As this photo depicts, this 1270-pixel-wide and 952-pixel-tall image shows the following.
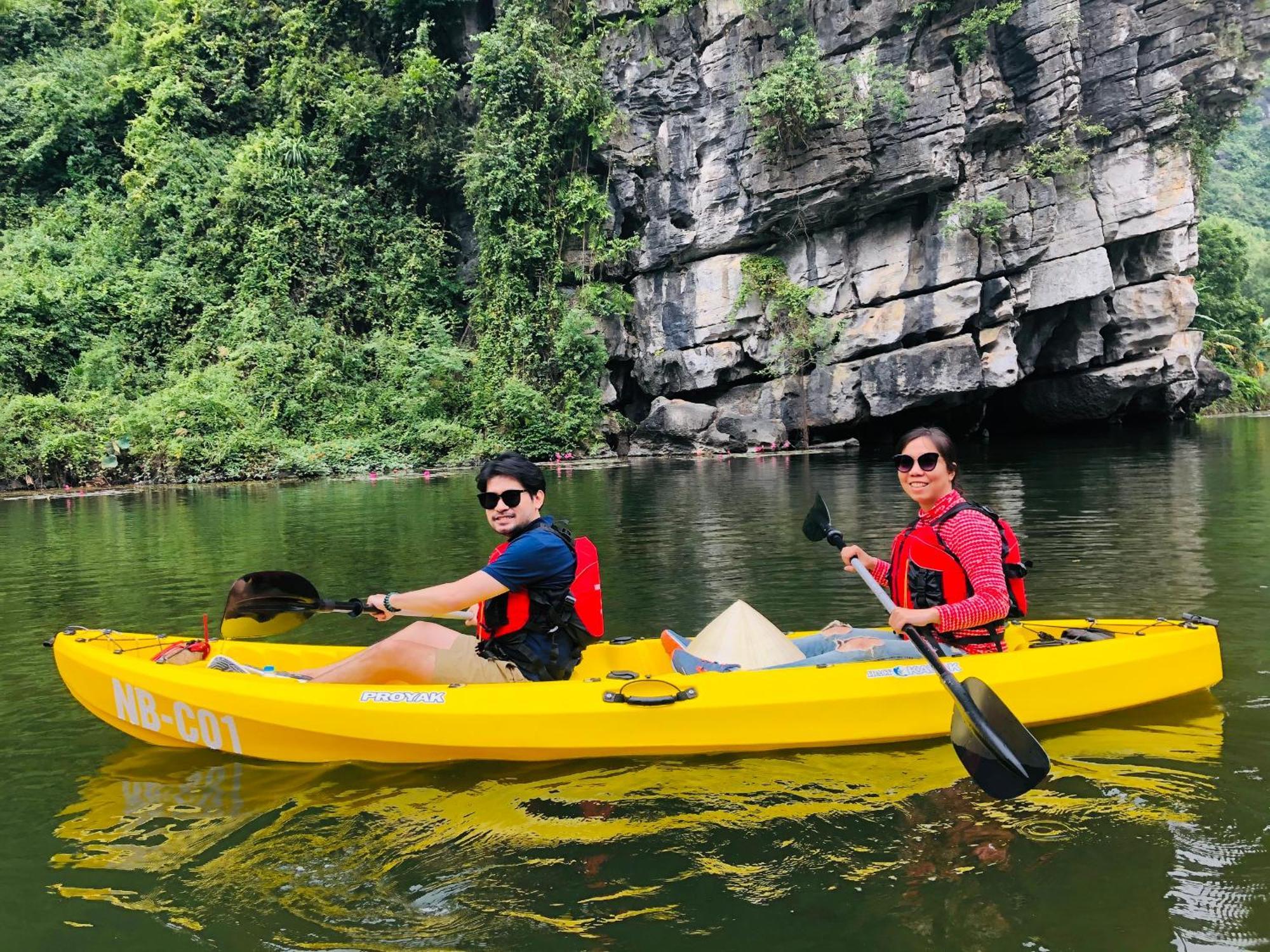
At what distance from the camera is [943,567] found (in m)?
3.61

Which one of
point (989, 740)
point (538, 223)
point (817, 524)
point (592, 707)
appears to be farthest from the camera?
point (538, 223)

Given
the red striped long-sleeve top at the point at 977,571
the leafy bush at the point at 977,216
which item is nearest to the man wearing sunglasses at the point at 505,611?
the red striped long-sleeve top at the point at 977,571

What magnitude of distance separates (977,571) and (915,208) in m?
18.8

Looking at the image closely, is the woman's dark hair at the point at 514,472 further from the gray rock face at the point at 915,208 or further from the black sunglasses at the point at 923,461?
the gray rock face at the point at 915,208

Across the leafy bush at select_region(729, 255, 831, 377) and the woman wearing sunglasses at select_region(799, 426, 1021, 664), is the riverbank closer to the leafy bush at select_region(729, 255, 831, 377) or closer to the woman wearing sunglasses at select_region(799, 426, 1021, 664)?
the leafy bush at select_region(729, 255, 831, 377)

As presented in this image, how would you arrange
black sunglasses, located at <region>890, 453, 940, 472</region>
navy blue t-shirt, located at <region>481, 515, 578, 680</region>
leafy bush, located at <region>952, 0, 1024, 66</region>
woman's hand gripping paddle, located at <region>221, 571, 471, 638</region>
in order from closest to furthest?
1. navy blue t-shirt, located at <region>481, 515, 578, 680</region>
2. black sunglasses, located at <region>890, 453, 940, 472</region>
3. woman's hand gripping paddle, located at <region>221, 571, 471, 638</region>
4. leafy bush, located at <region>952, 0, 1024, 66</region>

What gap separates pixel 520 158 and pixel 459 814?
2115cm

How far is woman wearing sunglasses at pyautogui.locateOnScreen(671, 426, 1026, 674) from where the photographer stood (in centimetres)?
349

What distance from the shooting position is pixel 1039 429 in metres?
27.0

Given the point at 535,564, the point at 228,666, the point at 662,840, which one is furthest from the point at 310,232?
the point at 662,840

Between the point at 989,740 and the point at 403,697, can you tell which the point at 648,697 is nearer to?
the point at 403,697

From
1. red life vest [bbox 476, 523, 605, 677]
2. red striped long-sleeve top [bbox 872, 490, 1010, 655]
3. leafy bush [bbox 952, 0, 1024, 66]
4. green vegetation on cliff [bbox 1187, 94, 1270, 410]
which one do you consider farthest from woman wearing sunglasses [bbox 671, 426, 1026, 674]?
green vegetation on cliff [bbox 1187, 94, 1270, 410]

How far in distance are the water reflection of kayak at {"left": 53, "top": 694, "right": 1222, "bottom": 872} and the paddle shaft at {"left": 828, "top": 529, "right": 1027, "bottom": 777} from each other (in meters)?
0.22

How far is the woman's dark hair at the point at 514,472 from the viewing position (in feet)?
11.2
